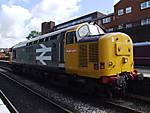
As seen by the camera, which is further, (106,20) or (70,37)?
(106,20)

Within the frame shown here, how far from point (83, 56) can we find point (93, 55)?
75 centimetres

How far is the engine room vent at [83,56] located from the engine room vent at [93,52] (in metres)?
0.37

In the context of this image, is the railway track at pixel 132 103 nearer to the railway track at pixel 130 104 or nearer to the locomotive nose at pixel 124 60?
the railway track at pixel 130 104

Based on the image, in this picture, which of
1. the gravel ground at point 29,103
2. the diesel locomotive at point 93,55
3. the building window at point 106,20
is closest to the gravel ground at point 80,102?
the gravel ground at point 29,103

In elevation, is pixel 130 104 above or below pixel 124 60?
below

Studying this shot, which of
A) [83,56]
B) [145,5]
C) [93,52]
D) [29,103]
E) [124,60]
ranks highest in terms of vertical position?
[145,5]

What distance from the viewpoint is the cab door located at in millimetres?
13125

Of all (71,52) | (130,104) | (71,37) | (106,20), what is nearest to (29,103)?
(71,52)

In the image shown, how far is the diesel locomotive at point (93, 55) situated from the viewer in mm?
11406

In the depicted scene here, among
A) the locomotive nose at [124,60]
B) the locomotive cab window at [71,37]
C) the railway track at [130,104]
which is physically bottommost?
the railway track at [130,104]

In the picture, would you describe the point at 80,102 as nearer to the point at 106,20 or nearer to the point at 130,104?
the point at 130,104

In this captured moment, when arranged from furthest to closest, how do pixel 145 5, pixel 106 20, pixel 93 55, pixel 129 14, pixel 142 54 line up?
pixel 106 20
pixel 129 14
pixel 145 5
pixel 142 54
pixel 93 55

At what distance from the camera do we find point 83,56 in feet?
41.3

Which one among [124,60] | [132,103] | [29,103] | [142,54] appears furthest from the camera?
[142,54]
